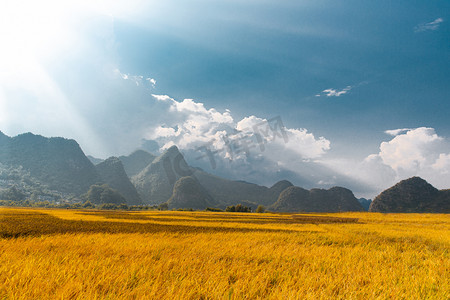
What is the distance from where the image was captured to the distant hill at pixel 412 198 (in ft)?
527

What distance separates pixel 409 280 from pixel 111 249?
8890 mm

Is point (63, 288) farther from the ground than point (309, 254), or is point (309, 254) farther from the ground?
point (63, 288)

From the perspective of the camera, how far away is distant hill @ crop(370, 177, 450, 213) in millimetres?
160625

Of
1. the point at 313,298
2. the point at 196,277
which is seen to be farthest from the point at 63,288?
the point at 313,298

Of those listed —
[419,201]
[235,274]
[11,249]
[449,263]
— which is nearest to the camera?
[235,274]

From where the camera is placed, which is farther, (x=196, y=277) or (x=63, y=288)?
(x=196, y=277)

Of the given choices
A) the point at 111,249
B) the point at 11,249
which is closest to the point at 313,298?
the point at 111,249

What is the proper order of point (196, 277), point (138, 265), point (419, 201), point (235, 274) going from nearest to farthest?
point (196, 277) → point (235, 274) → point (138, 265) → point (419, 201)

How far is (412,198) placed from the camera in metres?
174

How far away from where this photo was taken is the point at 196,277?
4.55 m

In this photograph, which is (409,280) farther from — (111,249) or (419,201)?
(419,201)

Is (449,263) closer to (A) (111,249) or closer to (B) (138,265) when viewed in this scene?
(B) (138,265)

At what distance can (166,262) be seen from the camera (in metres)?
5.63

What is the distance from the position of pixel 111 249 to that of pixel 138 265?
2.83 metres
